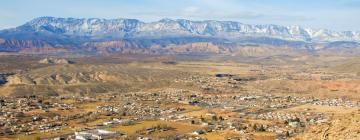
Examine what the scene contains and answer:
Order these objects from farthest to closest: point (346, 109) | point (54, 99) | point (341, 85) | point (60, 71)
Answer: point (60, 71) → point (341, 85) → point (54, 99) → point (346, 109)

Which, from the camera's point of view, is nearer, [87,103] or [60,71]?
[87,103]

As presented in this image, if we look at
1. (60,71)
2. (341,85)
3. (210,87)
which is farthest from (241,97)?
(60,71)

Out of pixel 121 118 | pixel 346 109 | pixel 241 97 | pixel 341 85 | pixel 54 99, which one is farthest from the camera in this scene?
pixel 341 85

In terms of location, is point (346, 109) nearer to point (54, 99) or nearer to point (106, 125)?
point (106, 125)

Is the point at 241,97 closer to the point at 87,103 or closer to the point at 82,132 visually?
the point at 87,103

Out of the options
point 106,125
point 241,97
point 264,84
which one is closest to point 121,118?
point 106,125

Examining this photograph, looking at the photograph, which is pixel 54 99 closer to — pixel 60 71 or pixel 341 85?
pixel 60 71

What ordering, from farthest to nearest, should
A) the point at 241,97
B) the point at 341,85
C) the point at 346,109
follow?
the point at 341,85 < the point at 241,97 < the point at 346,109

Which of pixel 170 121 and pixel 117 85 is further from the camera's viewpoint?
pixel 117 85

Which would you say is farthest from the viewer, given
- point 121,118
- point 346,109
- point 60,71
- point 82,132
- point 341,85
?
point 60,71
